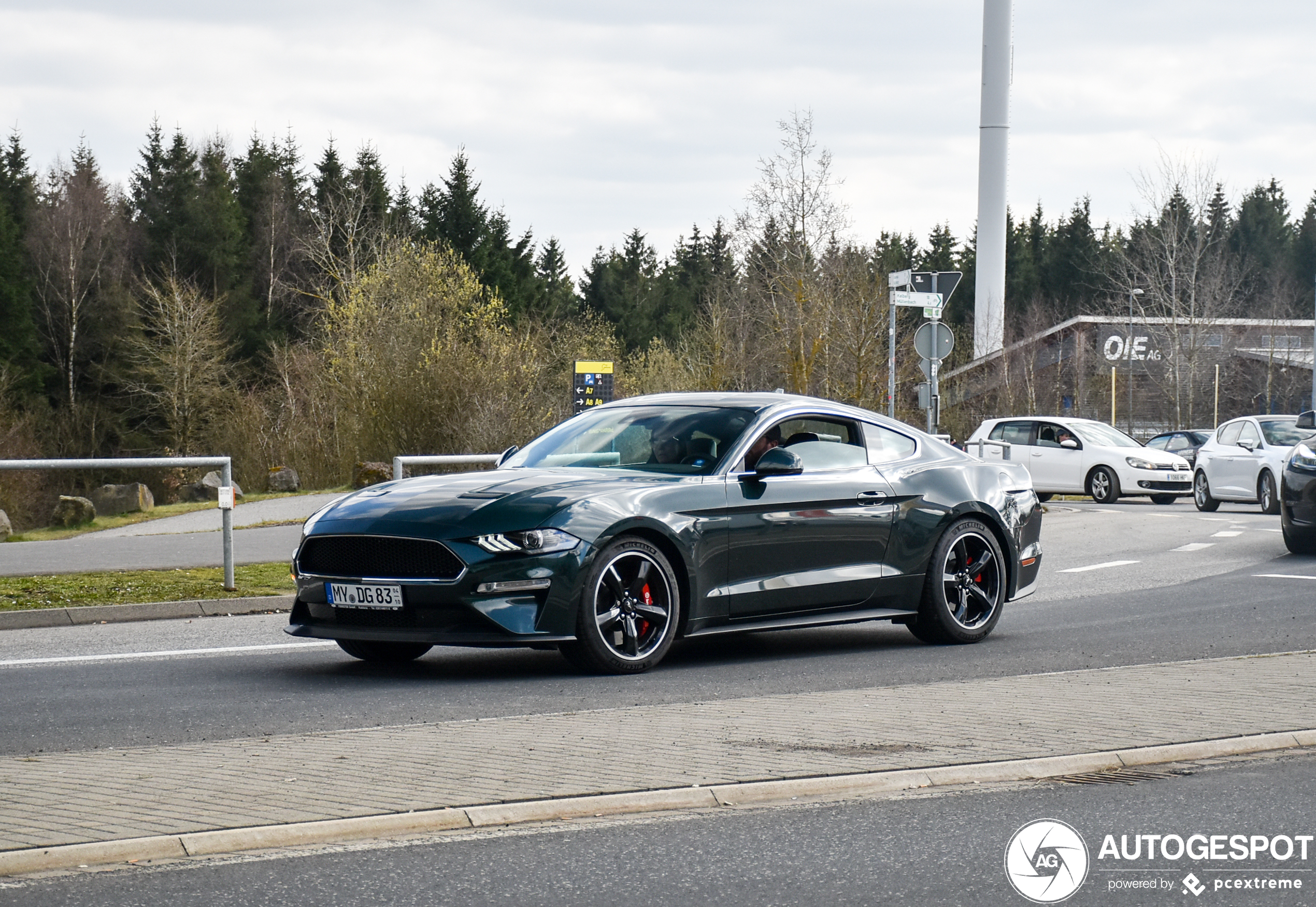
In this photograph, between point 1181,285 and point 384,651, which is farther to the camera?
point 1181,285

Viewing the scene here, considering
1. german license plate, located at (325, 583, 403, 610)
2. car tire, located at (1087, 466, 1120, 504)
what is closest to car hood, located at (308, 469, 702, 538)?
german license plate, located at (325, 583, 403, 610)

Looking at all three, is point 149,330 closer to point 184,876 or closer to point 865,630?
point 865,630

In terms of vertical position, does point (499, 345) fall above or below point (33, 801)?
above

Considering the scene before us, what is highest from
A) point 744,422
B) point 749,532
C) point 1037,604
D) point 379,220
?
point 379,220

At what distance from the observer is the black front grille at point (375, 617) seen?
8133 millimetres

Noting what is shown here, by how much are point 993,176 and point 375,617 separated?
6807cm

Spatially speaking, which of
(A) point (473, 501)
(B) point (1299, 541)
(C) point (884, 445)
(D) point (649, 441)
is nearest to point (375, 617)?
(A) point (473, 501)

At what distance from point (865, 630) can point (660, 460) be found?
8.73 ft

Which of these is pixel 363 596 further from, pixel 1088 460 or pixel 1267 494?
pixel 1088 460

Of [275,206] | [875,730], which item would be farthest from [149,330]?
[875,730]

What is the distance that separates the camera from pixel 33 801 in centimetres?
531

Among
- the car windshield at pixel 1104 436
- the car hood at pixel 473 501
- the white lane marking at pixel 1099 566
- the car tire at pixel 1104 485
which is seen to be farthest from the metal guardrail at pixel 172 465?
the car windshield at pixel 1104 436

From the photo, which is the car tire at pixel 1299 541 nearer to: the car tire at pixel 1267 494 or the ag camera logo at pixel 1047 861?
the car tire at pixel 1267 494

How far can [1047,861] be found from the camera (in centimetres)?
481
